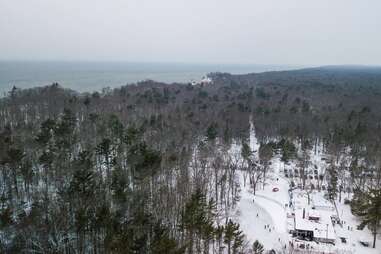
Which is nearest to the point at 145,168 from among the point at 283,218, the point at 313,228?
the point at 283,218

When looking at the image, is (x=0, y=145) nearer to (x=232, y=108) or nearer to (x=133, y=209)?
(x=133, y=209)

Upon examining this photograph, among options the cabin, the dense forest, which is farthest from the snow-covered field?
the dense forest

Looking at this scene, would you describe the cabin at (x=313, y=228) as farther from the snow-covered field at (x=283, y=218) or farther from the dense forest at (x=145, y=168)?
the dense forest at (x=145, y=168)

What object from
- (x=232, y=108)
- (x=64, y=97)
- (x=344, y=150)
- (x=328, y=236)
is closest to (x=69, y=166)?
(x=328, y=236)

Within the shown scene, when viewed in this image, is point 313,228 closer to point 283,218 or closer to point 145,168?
point 283,218

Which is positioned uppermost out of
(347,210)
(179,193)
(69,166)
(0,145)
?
(0,145)

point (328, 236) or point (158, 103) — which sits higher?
point (158, 103)

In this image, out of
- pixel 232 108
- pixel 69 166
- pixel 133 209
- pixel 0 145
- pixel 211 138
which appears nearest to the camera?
pixel 133 209
